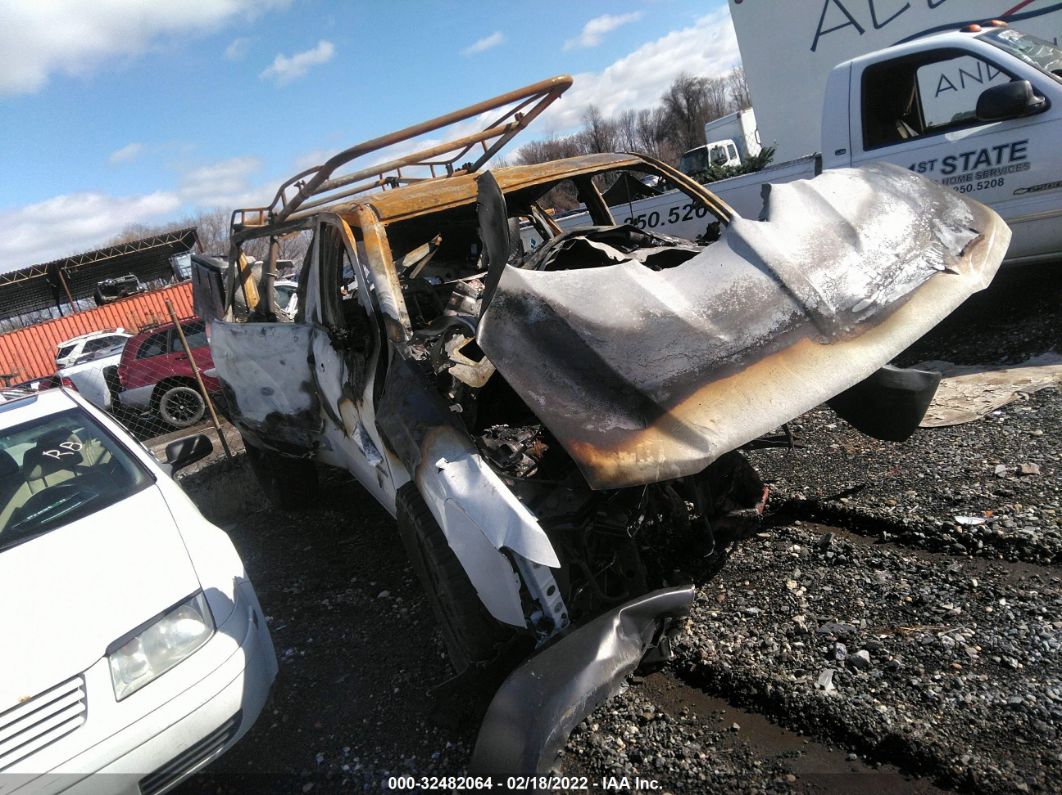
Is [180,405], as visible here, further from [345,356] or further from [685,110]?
[685,110]

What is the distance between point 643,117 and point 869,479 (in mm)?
56509

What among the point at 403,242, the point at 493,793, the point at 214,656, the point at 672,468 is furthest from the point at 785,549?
the point at 403,242

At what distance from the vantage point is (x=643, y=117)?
180ft

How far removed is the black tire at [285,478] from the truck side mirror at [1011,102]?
5.28m

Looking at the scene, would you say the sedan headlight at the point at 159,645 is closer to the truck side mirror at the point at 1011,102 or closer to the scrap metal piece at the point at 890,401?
the scrap metal piece at the point at 890,401

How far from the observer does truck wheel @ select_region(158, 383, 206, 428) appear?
373 inches

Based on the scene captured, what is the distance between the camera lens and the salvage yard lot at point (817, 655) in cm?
207

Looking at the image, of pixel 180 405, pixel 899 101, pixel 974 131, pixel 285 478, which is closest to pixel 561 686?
pixel 285 478

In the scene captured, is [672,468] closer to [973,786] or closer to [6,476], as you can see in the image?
[973,786]

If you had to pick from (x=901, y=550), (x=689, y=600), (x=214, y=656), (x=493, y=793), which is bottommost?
(x=901, y=550)

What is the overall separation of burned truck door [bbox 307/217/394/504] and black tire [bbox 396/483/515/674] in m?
0.41

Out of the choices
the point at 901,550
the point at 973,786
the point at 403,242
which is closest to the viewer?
the point at 973,786

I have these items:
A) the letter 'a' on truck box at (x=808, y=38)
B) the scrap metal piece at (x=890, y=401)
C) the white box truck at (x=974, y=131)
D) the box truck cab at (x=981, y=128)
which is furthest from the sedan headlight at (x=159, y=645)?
the letter 'a' on truck box at (x=808, y=38)

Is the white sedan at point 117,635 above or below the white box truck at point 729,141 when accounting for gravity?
below
